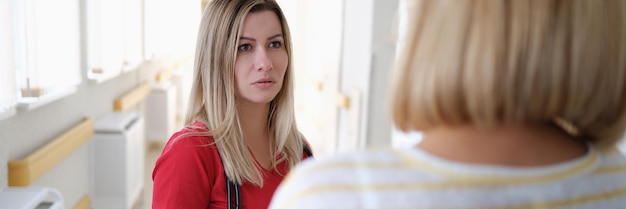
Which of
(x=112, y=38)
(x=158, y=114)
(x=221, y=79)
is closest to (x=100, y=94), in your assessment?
(x=112, y=38)

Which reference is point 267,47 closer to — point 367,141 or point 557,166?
point 557,166

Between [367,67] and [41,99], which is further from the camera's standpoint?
[367,67]

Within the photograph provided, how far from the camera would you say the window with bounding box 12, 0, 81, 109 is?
9.78 feet

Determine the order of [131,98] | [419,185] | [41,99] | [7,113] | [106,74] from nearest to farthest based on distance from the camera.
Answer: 1. [419,185]
2. [7,113]
3. [41,99]
4. [106,74]
5. [131,98]

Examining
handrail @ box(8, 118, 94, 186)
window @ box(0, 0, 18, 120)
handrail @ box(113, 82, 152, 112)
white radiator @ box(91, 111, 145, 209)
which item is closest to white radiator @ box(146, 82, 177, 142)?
handrail @ box(113, 82, 152, 112)

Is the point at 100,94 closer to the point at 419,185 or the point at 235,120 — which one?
the point at 235,120

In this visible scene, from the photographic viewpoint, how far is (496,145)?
2.33 ft

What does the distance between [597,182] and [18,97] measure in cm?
281

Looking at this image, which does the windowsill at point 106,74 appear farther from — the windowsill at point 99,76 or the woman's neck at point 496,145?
the woman's neck at point 496,145

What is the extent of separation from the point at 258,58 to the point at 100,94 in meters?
3.30

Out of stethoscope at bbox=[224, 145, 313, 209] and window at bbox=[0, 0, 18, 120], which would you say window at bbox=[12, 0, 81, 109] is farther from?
stethoscope at bbox=[224, 145, 313, 209]

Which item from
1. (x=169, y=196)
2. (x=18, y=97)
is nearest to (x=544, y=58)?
(x=169, y=196)

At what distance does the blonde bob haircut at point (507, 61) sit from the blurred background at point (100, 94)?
1194 millimetres

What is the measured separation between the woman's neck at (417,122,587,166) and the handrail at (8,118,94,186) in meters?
2.54
